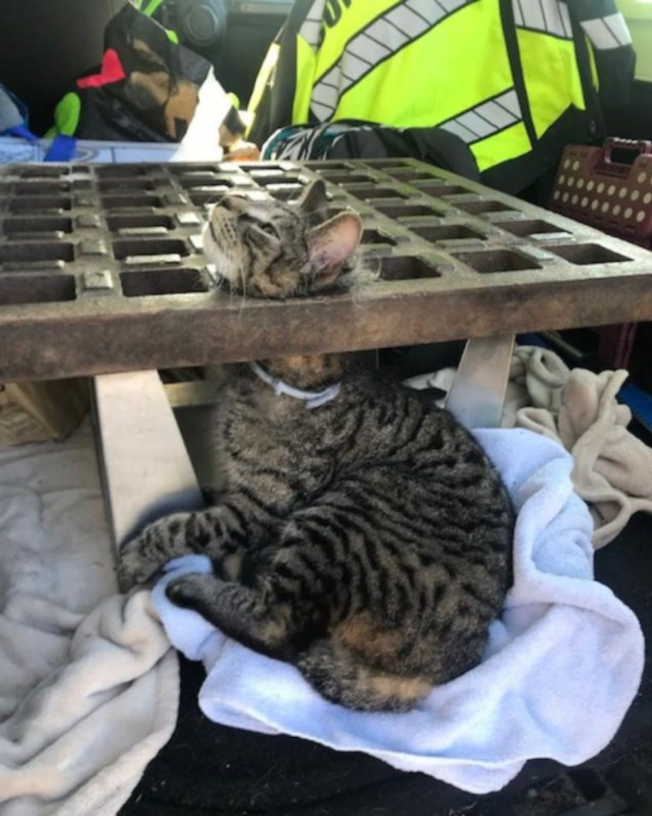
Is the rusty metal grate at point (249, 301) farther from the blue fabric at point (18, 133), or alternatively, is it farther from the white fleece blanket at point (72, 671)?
the blue fabric at point (18, 133)

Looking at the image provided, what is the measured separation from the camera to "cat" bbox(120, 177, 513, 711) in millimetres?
992

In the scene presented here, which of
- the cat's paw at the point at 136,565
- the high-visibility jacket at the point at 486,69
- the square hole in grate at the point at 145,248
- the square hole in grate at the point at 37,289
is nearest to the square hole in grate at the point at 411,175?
the high-visibility jacket at the point at 486,69

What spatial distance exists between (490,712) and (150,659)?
0.45 metres

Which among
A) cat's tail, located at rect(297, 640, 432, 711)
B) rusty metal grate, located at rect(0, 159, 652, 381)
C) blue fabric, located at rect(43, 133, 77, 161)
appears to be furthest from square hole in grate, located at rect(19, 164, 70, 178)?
cat's tail, located at rect(297, 640, 432, 711)

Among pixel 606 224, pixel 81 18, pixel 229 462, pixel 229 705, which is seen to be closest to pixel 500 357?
pixel 229 462

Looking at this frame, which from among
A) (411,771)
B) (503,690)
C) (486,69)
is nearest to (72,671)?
(411,771)

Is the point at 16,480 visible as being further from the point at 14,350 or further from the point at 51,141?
the point at 51,141

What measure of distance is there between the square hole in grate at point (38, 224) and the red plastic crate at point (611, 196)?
4.08 ft

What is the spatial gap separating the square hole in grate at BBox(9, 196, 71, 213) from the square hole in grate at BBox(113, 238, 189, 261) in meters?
0.26

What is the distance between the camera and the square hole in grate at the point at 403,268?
3.99 ft

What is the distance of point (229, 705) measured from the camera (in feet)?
3.17

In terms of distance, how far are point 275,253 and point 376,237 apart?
0.30 meters

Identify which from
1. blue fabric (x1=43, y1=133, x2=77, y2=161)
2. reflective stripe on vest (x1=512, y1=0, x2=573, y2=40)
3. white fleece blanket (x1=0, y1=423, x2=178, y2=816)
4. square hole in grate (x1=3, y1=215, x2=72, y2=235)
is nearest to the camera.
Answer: white fleece blanket (x1=0, y1=423, x2=178, y2=816)

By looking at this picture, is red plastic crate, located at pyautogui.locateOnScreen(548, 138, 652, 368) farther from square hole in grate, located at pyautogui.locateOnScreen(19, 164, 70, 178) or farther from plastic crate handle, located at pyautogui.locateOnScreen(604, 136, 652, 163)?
square hole in grate, located at pyautogui.locateOnScreen(19, 164, 70, 178)
